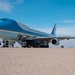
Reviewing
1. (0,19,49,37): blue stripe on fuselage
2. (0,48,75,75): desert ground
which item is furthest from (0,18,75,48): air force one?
(0,48,75,75): desert ground

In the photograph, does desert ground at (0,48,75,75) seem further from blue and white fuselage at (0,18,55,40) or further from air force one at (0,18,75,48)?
air force one at (0,18,75,48)

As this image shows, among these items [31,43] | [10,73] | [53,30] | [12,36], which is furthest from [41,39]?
[10,73]

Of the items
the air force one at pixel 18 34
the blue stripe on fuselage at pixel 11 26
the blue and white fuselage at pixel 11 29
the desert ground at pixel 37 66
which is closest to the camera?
the desert ground at pixel 37 66

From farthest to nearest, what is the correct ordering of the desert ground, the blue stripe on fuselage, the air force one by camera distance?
the air force one, the blue stripe on fuselage, the desert ground

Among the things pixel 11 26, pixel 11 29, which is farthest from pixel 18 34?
pixel 11 26

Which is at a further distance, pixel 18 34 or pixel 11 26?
pixel 18 34

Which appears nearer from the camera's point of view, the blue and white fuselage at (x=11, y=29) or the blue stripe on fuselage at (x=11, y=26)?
the blue and white fuselage at (x=11, y=29)

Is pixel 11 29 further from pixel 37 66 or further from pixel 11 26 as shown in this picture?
pixel 37 66

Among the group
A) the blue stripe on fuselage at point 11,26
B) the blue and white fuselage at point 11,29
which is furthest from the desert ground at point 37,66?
the blue stripe on fuselage at point 11,26

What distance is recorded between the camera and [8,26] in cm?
3438

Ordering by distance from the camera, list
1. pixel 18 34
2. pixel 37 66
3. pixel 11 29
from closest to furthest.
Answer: pixel 37 66
pixel 11 29
pixel 18 34

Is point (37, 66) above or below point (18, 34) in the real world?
below

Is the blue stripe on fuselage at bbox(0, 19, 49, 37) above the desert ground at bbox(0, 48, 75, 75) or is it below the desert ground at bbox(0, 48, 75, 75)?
above

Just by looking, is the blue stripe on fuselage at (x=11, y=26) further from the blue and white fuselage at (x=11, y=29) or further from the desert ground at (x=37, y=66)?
the desert ground at (x=37, y=66)
